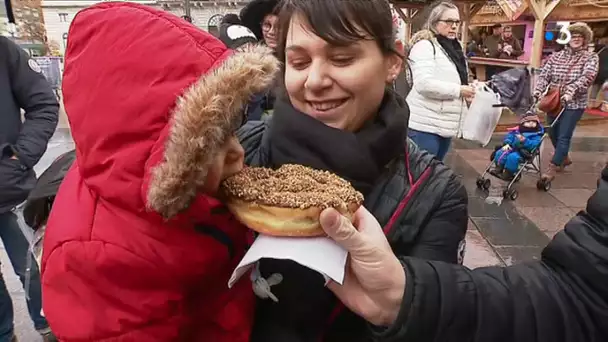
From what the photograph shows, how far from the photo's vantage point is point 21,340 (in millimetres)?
3441

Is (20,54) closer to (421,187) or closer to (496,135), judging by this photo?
(421,187)

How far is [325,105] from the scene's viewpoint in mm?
1504

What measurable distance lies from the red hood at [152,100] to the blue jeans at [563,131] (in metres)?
7.46

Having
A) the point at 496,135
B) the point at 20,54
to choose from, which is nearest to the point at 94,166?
the point at 20,54

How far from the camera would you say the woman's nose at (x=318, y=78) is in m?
1.43

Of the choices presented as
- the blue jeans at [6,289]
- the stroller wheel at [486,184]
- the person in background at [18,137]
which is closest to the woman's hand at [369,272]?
the person in background at [18,137]

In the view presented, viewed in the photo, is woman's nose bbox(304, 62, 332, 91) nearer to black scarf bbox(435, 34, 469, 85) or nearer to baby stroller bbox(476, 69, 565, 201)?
black scarf bbox(435, 34, 469, 85)

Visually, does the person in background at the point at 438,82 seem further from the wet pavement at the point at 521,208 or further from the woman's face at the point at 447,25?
the wet pavement at the point at 521,208

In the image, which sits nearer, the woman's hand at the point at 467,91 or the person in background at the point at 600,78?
the woman's hand at the point at 467,91

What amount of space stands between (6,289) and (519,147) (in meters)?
5.79

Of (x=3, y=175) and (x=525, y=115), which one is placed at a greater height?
(x=3, y=175)

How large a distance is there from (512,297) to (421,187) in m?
Answer: 0.41

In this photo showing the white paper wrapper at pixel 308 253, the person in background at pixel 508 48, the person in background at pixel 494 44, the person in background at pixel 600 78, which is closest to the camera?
the white paper wrapper at pixel 308 253

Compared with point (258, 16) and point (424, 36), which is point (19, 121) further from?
point (424, 36)
